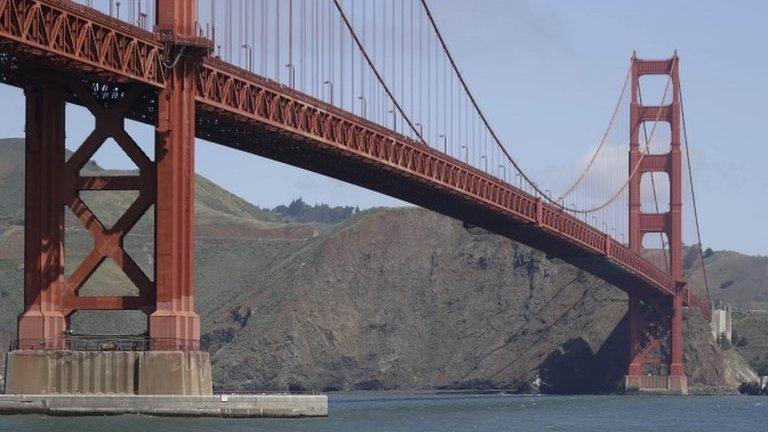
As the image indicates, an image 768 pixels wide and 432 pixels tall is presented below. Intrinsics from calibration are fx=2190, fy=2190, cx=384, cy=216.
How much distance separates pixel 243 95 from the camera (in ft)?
218

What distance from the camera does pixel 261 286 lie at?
567 ft

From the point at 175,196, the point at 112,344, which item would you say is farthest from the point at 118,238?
the point at 112,344

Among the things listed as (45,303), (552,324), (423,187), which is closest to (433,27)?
(423,187)

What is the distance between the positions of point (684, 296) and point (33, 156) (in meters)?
76.4

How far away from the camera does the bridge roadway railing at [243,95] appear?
54.8m

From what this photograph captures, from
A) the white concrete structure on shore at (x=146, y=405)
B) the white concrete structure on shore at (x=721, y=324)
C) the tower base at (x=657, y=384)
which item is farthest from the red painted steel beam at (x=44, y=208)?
the white concrete structure on shore at (x=721, y=324)

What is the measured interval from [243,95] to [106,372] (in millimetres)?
10998

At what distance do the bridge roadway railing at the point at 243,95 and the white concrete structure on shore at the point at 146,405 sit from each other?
28.5ft

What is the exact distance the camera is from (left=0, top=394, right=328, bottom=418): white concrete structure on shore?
193ft

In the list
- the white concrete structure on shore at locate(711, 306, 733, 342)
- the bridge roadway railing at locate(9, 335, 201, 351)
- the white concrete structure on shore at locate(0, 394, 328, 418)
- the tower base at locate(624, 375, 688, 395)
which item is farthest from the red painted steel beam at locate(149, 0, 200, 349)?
the white concrete structure on shore at locate(711, 306, 733, 342)

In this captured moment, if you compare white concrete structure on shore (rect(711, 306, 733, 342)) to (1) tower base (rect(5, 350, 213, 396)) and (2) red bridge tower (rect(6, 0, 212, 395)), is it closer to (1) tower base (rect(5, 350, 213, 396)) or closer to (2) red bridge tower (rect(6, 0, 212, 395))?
(2) red bridge tower (rect(6, 0, 212, 395))

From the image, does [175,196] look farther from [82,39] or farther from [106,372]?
[82,39]

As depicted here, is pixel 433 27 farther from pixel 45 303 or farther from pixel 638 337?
pixel 638 337

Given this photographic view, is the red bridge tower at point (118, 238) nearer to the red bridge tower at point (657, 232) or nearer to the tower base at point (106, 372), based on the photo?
the tower base at point (106, 372)
